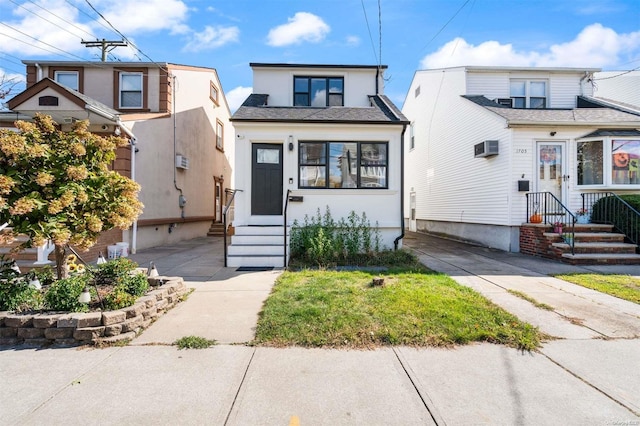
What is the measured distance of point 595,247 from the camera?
8.32m

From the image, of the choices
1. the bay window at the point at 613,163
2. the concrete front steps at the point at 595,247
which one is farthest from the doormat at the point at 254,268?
the bay window at the point at 613,163

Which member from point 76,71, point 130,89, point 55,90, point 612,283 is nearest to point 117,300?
point 55,90

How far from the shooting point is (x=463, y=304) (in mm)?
4523

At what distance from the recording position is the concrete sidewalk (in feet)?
7.78

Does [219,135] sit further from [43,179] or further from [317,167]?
[43,179]

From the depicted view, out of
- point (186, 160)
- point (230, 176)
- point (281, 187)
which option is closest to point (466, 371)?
point (281, 187)

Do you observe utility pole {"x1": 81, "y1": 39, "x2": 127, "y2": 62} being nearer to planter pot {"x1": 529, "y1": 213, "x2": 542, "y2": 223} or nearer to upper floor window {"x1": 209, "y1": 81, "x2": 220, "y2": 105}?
upper floor window {"x1": 209, "y1": 81, "x2": 220, "y2": 105}

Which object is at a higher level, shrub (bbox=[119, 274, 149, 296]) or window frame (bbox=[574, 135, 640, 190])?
window frame (bbox=[574, 135, 640, 190])

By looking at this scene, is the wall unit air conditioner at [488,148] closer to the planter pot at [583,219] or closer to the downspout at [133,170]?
the planter pot at [583,219]

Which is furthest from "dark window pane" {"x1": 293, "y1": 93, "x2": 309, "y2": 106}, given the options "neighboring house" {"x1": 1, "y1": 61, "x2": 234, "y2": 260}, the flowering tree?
the flowering tree

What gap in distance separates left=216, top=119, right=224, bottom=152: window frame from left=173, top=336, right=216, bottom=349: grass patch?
1503 centimetres

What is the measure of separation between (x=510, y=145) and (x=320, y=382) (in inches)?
401

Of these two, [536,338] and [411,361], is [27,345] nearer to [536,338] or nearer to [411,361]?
[411,361]

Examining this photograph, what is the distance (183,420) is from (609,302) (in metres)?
6.21
